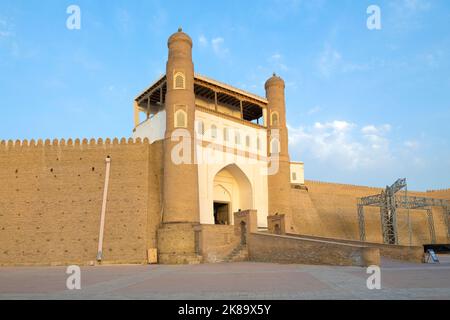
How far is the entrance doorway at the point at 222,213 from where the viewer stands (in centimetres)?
2414

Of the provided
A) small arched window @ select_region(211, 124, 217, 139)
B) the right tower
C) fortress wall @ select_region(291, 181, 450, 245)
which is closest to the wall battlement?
fortress wall @ select_region(291, 181, 450, 245)

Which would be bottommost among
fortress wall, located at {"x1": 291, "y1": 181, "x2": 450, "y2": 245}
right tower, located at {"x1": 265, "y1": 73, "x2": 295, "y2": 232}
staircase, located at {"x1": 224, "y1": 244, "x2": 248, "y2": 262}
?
staircase, located at {"x1": 224, "y1": 244, "x2": 248, "y2": 262}

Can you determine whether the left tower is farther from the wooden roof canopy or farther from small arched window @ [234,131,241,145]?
small arched window @ [234,131,241,145]

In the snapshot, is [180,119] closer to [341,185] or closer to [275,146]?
[275,146]

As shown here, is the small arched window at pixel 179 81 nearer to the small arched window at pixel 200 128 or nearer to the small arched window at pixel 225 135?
the small arched window at pixel 200 128

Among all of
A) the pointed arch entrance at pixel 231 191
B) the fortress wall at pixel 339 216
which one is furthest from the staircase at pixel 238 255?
the fortress wall at pixel 339 216

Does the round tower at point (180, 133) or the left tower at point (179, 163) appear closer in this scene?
the left tower at point (179, 163)

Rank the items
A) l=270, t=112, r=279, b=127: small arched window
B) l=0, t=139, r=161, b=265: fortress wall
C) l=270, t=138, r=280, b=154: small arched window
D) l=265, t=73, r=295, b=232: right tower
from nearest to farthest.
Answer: l=0, t=139, r=161, b=265: fortress wall
l=265, t=73, r=295, b=232: right tower
l=270, t=138, r=280, b=154: small arched window
l=270, t=112, r=279, b=127: small arched window

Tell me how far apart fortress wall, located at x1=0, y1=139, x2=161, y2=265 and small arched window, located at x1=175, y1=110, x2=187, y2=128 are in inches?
76.8

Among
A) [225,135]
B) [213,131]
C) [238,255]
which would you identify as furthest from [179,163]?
[238,255]

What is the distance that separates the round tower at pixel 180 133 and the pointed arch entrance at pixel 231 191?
13.9ft

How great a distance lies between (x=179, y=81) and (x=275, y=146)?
734 cm

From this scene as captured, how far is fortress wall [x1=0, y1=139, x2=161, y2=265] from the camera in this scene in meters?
17.3
